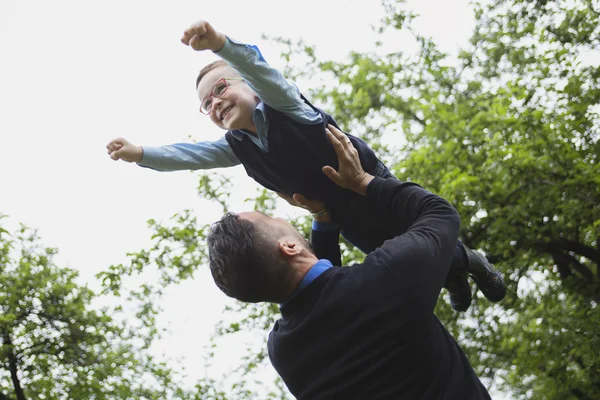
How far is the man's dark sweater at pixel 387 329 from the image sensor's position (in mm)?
1776

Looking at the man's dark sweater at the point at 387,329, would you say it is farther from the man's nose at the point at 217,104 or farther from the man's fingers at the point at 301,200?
the man's nose at the point at 217,104

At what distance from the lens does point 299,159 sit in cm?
247

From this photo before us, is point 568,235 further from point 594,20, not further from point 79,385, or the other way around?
point 79,385

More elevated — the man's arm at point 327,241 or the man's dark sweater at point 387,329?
the man's arm at point 327,241

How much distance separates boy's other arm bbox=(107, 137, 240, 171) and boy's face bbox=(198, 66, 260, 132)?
0.70ft

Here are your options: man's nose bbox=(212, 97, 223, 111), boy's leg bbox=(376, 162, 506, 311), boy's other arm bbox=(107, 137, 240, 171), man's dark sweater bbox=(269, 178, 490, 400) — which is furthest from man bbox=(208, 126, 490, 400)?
boy's leg bbox=(376, 162, 506, 311)

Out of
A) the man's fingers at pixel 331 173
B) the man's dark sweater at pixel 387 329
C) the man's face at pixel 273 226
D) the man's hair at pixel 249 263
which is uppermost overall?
the man's fingers at pixel 331 173

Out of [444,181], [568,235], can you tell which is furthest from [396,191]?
[568,235]

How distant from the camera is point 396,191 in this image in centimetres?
210

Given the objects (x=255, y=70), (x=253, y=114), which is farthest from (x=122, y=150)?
(x=255, y=70)

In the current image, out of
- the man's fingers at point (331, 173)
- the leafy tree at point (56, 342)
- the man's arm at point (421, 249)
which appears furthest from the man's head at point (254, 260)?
the leafy tree at point (56, 342)

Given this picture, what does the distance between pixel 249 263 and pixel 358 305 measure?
1.09 ft

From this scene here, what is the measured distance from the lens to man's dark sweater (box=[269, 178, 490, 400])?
1776mm

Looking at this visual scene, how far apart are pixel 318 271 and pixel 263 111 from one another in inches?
29.2
